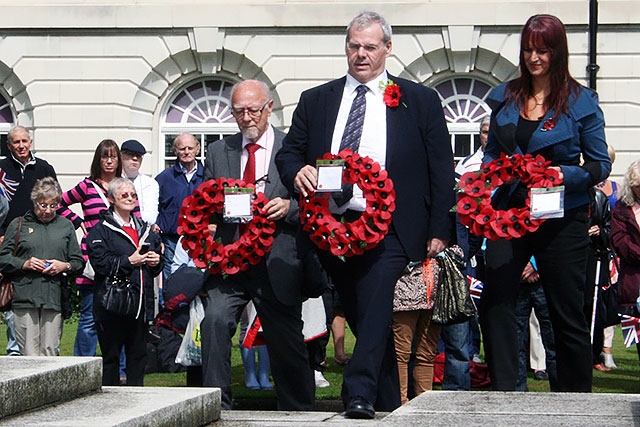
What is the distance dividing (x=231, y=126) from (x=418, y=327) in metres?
12.9

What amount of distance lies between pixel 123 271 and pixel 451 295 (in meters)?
2.46

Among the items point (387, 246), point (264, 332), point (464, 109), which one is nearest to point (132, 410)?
point (387, 246)

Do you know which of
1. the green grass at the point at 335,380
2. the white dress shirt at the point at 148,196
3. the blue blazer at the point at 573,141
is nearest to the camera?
the blue blazer at the point at 573,141

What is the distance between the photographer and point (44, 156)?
21.9m

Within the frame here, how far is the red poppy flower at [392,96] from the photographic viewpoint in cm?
742

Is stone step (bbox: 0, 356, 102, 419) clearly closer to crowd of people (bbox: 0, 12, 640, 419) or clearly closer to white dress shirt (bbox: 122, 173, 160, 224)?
crowd of people (bbox: 0, 12, 640, 419)

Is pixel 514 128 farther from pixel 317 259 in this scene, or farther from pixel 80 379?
pixel 80 379

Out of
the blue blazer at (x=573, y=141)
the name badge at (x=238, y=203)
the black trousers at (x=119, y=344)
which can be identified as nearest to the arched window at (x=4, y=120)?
the black trousers at (x=119, y=344)

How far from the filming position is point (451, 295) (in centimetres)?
906

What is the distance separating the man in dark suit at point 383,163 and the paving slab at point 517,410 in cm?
68

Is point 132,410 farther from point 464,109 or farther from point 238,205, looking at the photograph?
point 464,109

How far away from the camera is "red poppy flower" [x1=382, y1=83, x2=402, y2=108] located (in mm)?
7422

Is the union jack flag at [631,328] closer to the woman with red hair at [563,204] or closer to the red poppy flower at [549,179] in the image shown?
the woman with red hair at [563,204]

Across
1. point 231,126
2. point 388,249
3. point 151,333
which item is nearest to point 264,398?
point 151,333
